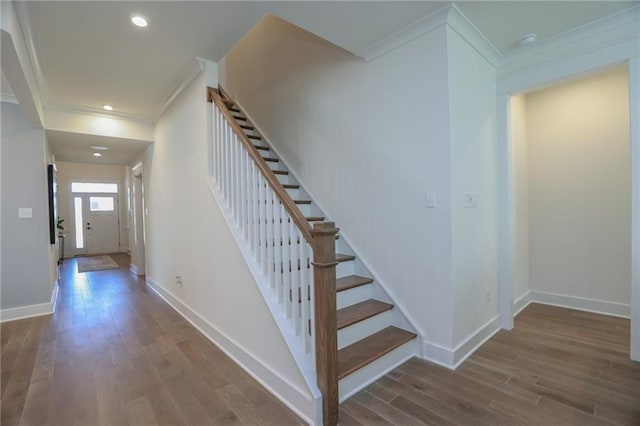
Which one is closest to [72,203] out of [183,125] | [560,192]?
[183,125]

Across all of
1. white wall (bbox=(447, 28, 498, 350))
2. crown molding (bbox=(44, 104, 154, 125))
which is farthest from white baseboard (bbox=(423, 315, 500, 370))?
crown molding (bbox=(44, 104, 154, 125))

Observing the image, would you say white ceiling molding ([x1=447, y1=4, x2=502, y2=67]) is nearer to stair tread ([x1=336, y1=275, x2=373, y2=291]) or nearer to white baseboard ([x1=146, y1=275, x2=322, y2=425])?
stair tread ([x1=336, y1=275, x2=373, y2=291])

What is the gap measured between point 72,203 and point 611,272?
1213cm

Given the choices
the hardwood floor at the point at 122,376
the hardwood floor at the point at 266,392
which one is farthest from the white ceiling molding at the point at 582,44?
the hardwood floor at the point at 122,376

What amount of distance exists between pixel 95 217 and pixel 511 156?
11110mm

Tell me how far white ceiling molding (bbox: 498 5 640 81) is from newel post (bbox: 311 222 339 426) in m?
2.50

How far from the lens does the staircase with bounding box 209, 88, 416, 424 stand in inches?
74.9

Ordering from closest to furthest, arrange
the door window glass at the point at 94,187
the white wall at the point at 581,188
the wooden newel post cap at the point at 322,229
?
the wooden newel post cap at the point at 322,229
the white wall at the point at 581,188
the door window glass at the point at 94,187

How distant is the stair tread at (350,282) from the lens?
2.54 m

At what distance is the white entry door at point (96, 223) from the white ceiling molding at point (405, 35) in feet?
33.1

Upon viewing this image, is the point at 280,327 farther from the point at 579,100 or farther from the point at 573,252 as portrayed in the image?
the point at 579,100

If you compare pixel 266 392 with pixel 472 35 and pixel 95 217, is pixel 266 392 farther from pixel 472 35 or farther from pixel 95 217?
pixel 95 217

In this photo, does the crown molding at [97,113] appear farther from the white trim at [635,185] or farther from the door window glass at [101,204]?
the door window glass at [101,204]

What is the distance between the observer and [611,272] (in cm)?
324
